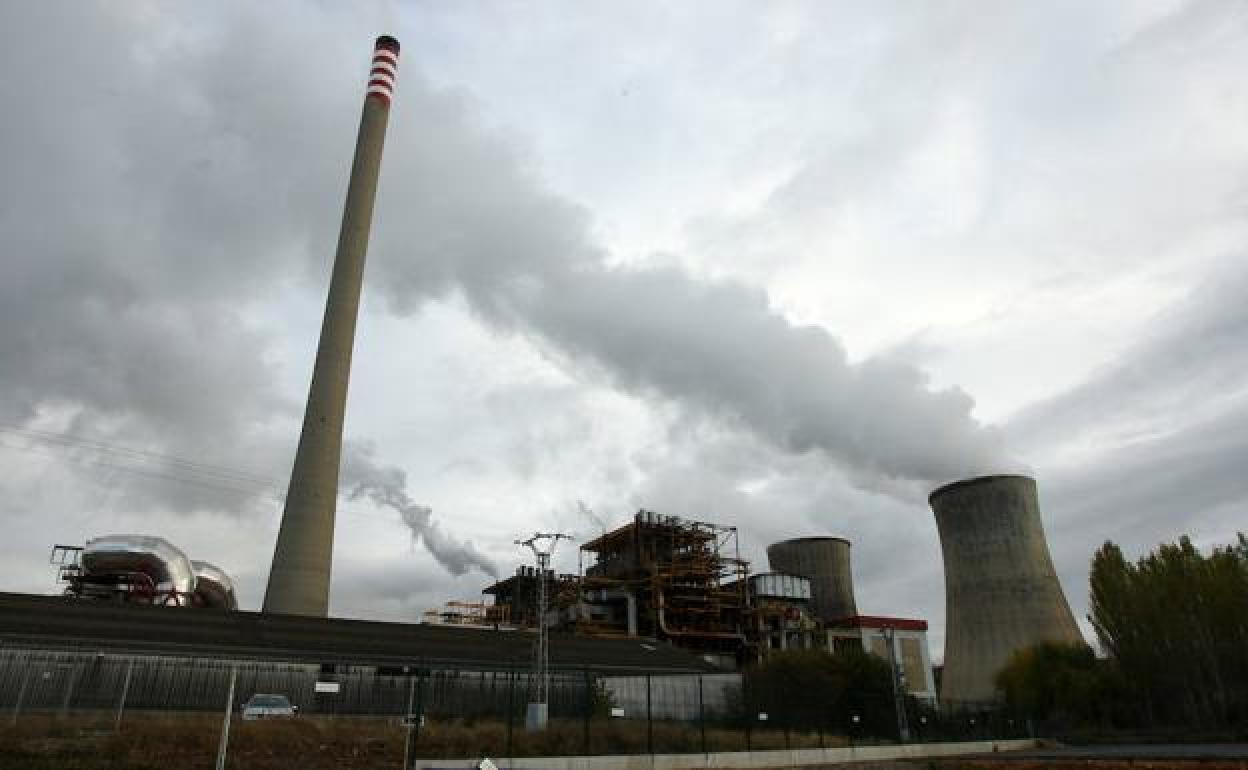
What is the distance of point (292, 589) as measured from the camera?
36906 millimetres

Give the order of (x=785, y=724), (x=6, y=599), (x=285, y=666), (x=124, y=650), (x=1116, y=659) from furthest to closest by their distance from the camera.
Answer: (x=1116, y=659)
(x=6, y=599)
(x=285, y=666)
(x=124, y=650)
(x=785, y=724)

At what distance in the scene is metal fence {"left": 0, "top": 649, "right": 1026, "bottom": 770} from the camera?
51.3 feet

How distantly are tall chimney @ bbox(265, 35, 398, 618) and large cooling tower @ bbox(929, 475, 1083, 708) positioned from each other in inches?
1215

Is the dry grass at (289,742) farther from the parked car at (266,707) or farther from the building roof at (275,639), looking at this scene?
the building roof at (275,639)

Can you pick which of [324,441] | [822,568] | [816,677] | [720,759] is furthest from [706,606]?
[720,759]

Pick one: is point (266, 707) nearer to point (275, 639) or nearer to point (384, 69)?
point (275, 639)

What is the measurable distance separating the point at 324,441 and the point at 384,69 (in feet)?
72.9

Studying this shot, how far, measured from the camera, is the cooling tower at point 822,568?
210ft

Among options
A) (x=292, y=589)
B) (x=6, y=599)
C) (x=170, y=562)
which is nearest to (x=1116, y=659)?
(x=292, y=589)

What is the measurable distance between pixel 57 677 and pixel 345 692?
335 inches

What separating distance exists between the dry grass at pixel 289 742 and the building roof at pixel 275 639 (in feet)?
10.3

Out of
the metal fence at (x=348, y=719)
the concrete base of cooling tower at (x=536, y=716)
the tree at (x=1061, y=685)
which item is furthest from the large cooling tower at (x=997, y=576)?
the concrete base of cooling tower at (x=536, y=716)

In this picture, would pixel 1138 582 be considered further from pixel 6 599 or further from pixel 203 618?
pixel 6 599

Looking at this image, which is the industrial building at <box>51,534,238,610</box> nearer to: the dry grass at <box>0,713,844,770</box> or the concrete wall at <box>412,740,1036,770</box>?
the dry grass at <box>0,713,844,770</box>
